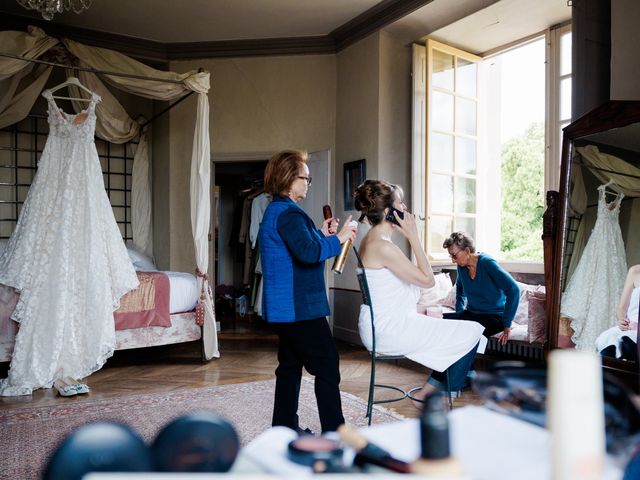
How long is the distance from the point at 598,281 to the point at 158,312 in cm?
326

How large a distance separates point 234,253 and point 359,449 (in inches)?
301

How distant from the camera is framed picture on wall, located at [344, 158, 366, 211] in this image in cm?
557

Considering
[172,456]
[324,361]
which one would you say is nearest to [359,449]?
[172,456]

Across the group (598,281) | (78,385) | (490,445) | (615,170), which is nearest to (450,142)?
(615,170)

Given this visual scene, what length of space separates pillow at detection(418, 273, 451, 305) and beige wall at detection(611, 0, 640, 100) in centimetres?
213

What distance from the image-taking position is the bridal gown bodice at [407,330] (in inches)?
109

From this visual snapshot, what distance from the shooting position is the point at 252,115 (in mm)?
6160

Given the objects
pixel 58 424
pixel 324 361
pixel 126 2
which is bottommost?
pixel 58 424

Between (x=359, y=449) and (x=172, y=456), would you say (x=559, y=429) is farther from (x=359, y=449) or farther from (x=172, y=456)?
(x=172, y=456)

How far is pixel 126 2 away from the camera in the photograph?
5.14 m

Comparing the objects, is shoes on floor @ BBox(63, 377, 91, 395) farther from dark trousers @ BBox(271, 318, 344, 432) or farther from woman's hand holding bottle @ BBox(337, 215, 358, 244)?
woman's hand holding bottle @ BBox(337, 215, 358, 244)

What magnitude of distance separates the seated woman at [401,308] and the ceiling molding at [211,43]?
3.18 m

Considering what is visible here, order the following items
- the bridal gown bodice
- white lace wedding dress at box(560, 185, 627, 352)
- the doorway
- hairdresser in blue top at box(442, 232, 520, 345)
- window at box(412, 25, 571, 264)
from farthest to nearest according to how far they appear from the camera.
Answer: the doorway → window at box(412, 25, 571, 264) → hairdresser in blue top at box(442, 232, 520, 345) → white lace wedding dress at box(560, 185, 627, 352) → the bridal gown bodice

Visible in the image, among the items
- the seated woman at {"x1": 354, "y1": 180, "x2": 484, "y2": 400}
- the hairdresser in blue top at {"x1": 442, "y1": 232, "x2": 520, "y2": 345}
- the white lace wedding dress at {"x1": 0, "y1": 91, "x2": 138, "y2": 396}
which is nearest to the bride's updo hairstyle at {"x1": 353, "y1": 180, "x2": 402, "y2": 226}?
the seated woman at {"x1": 354, "y1": 180, "x2": 484, "y2": 400}
